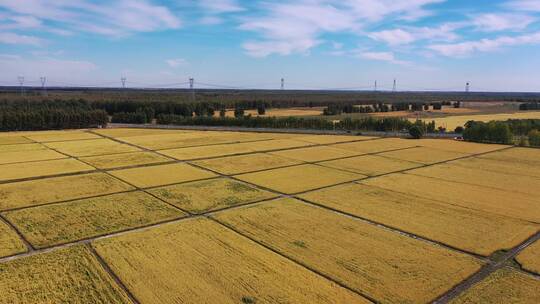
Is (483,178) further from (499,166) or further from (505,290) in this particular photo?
(505,290)

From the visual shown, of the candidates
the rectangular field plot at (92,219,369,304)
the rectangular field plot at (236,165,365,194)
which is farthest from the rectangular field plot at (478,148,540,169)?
the rectangular field plot at (92,219,369,304)

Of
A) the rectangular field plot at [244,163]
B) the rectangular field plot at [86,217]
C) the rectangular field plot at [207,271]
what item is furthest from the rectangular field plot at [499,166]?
the rectangular field plot at [86,217]

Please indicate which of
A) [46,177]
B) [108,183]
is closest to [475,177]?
[108,183]

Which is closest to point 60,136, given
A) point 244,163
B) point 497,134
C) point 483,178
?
point 244,163

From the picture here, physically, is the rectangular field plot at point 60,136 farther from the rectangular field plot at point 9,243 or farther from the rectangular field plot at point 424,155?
the rectangular field plot at point 424,155

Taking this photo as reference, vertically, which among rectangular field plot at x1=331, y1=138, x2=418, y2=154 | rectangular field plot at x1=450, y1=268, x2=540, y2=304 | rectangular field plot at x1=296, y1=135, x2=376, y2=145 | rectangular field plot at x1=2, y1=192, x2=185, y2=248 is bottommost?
rectangular field plot at x1=450, y1=268, x2=540, y2=304

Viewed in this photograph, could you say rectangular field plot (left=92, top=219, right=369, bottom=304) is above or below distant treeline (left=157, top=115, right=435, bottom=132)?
below

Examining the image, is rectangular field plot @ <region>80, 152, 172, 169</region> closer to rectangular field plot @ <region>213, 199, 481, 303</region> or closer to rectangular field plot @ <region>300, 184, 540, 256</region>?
rectangular field plot @ <region>213, 199, 481, 303</region>
